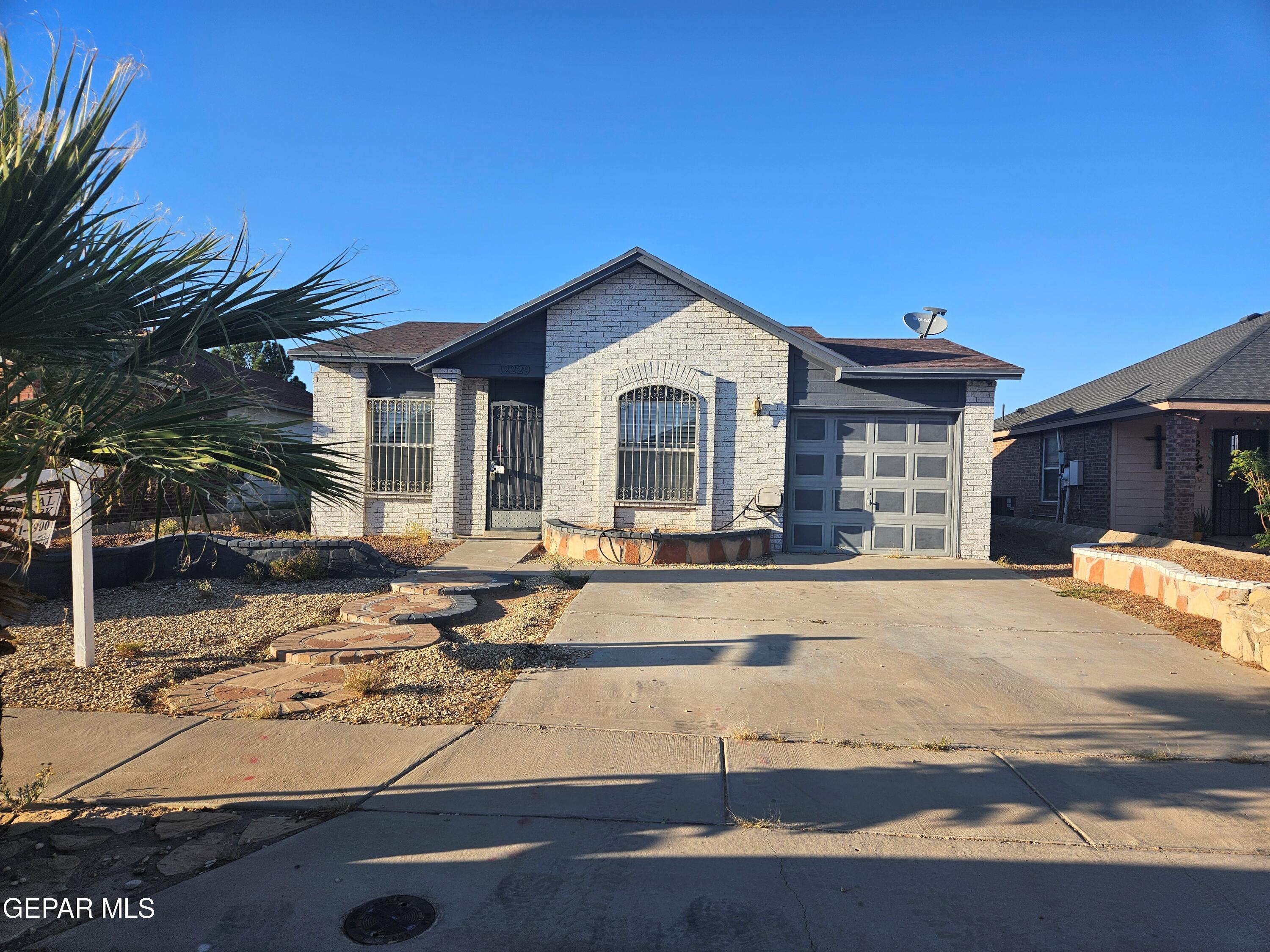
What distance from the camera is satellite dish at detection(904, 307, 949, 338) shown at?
50.5ft

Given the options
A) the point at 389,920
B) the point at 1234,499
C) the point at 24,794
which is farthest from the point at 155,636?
the point at 1234,499

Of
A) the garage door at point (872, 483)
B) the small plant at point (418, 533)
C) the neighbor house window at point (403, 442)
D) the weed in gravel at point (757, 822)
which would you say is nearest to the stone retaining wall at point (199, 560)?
the small plant at point (418, 533)

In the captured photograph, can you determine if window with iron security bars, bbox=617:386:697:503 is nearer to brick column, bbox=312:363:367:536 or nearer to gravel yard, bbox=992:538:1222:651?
brick column, bbox=312:363:367:536

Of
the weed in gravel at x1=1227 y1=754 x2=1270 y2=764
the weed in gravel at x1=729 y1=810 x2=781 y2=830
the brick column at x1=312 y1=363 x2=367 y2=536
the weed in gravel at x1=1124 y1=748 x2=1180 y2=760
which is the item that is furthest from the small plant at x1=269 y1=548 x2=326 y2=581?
the weed in gravel at x1=1227 y1=754 x2=1270 y2=764

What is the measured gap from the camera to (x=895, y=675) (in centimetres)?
568

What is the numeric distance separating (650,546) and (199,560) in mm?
5555

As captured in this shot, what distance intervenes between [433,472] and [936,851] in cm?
1073

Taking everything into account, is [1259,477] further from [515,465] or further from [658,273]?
[515,465]

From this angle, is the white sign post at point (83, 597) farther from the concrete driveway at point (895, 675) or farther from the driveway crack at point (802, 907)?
the driveway crack at point (802, 907)

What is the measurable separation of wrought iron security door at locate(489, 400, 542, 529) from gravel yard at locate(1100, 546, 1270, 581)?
8.66 m

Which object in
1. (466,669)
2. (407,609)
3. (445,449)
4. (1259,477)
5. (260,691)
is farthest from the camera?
(445,449)

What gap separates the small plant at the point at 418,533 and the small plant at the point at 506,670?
6.79m

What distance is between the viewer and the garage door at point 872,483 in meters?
12.3

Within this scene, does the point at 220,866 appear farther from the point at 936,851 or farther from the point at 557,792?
the point at 936,851
